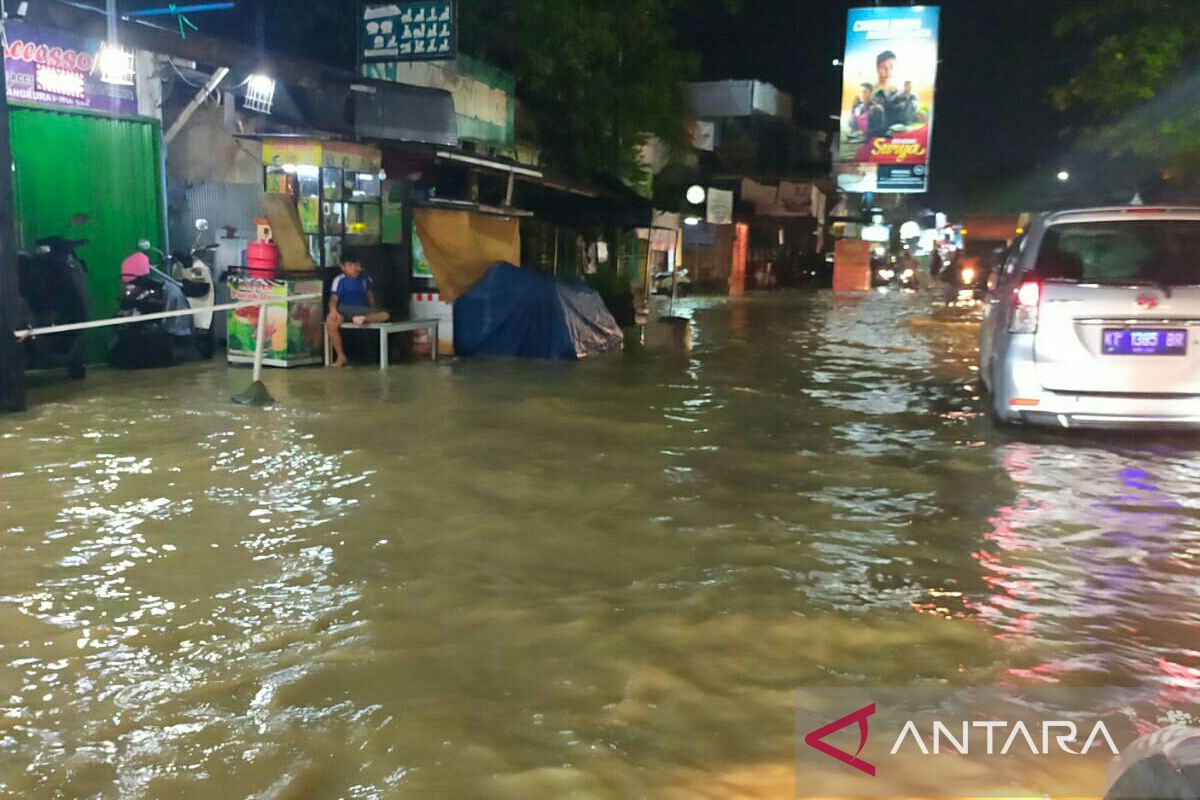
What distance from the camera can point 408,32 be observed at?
1437cm

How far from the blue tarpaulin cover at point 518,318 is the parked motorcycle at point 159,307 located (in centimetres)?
339

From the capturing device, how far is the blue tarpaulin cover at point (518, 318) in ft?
47.5

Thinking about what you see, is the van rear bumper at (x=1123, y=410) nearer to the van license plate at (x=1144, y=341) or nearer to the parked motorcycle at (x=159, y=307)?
the van license plate at (x=1144, y=341)

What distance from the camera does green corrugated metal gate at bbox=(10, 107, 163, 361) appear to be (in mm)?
11875

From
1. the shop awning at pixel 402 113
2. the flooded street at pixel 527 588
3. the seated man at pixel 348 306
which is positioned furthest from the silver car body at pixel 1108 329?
the shop awning at pixel 402 113

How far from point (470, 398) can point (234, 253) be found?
5.34 meters

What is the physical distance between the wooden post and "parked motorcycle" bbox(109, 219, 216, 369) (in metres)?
2.76

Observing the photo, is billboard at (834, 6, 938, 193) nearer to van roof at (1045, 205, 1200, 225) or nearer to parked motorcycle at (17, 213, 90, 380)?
van roof at (1045, 205, 1200, 225)

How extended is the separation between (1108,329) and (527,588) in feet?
17.4

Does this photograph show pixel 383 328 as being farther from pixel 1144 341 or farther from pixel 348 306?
pixel 1144 341

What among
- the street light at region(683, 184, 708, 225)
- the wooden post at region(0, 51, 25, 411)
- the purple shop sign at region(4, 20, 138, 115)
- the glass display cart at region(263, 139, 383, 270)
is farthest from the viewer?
the street light at region(683, 184, 708, 225)

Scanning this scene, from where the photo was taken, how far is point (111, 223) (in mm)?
12922

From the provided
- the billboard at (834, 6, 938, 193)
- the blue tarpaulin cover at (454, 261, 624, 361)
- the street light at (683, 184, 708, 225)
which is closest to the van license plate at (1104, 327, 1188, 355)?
the blue tarpaulin cover at (454, 261, 624, 361)

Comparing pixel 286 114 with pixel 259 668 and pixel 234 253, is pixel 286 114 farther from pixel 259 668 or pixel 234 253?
pixel 259 668
